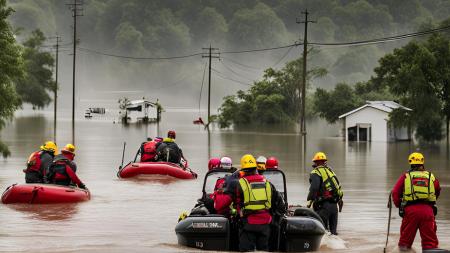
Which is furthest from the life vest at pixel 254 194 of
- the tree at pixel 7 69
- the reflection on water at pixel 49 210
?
the tree at pixel 7 69

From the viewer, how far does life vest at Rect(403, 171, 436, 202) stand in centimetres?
1691

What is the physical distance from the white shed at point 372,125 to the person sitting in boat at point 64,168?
62129 millimetres

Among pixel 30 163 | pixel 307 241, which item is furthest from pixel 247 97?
pixel 307 241

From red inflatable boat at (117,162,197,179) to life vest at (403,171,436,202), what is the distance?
1987 cm

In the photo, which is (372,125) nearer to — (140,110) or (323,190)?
(323,190)

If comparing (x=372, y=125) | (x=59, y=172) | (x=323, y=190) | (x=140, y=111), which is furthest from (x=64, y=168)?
(x=140, y=111)

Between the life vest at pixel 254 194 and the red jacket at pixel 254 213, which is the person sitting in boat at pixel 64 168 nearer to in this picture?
the red jacket at pixel 254 213

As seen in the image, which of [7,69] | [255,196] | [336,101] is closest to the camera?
[255,196]

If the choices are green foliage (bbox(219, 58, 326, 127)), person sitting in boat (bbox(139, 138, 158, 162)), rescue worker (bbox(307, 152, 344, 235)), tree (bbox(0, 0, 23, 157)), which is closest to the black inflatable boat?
rescue worker (bbox(307, 152, 344, 235))

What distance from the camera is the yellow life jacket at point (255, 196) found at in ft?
54.6

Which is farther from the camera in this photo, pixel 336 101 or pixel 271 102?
pixel 271 102

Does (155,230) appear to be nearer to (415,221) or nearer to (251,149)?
(415,221)

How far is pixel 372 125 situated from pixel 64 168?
65.3 meters

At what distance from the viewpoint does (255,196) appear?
16641 millimetres
